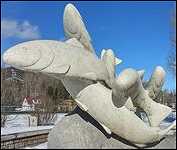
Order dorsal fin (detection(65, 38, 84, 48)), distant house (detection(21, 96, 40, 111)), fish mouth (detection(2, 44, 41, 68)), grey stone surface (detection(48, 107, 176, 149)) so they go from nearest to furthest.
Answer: fish mouth (detection(2, 44, 41, 68))
grey stone surface (detection(48, 107, 176, 149))
dorsal fin (detection(65, 38, 84, 48))
distant house (detection(21, 96, 40, 111))

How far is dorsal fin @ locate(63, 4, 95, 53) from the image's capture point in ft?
17.8

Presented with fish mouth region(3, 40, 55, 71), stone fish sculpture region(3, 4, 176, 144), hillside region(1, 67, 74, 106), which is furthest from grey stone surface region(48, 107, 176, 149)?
hillside region(1, 67, 74, 106)

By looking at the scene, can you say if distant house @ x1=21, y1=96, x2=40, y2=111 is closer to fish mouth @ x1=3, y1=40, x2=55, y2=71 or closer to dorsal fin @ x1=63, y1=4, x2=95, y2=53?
dorsal fin @ x1=63, y1=4, x2=95, y2=53

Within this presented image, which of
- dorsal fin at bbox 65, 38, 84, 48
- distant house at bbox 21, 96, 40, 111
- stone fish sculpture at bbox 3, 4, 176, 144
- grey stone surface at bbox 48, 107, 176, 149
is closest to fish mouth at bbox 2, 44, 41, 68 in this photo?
stone fish sculpture at bbox 3, 4, 176, 144

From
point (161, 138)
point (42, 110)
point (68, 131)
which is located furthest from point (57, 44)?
point (42, 110)

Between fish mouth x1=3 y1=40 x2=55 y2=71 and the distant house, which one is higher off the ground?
the distant house

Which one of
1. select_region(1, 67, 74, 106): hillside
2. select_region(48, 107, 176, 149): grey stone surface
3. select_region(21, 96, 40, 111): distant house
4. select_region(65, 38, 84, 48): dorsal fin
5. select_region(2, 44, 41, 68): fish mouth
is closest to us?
select_region(2, 44, 41, 68): fish mouth

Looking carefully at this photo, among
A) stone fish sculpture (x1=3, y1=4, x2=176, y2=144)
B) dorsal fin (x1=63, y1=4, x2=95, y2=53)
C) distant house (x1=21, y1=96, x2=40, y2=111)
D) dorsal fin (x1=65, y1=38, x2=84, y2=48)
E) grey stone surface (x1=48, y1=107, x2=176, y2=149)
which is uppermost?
distant house (x1=21, y1=96, x2=40, y2=111)

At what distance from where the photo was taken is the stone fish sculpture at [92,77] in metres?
5.04

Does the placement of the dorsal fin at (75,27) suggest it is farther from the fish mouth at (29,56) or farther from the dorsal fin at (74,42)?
the fish mouth at (29,56)

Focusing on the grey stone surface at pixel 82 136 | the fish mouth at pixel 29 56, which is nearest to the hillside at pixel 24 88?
the grey stone surface at pixel 82 136

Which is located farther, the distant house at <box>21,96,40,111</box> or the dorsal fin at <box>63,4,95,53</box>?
the distant house at <box>21,96,40,111</box>

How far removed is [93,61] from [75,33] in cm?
52

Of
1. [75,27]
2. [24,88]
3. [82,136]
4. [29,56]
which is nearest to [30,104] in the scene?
[24,88]
